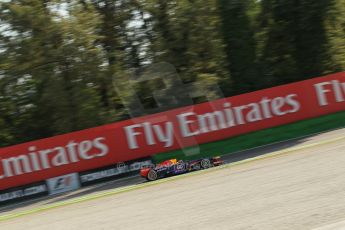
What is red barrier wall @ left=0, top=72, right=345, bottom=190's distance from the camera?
17.4 m

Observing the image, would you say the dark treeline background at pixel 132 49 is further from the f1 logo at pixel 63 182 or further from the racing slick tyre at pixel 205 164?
the racing slick tyre at pixel 205 164

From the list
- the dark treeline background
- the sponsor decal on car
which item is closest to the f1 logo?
the sponsor decal on car

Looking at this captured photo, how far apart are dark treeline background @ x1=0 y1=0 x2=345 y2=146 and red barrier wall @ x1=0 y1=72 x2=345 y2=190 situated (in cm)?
400

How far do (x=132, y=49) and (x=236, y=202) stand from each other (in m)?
19.0

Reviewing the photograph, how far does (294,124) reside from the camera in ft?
64.6

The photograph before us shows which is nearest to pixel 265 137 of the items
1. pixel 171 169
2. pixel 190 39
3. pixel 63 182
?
pixel 171 169

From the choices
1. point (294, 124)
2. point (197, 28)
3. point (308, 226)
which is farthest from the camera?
point (197, 28)

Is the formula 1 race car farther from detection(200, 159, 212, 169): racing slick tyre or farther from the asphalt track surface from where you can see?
the asphalt track surface

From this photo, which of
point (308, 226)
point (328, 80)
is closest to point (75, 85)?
point (328, 80)

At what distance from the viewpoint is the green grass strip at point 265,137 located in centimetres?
1877

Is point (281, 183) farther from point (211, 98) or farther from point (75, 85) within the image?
point (75, 85)

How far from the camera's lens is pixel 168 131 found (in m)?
18.5

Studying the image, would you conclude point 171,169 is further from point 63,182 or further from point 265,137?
point 265,137

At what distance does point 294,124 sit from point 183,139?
4.49 metres
